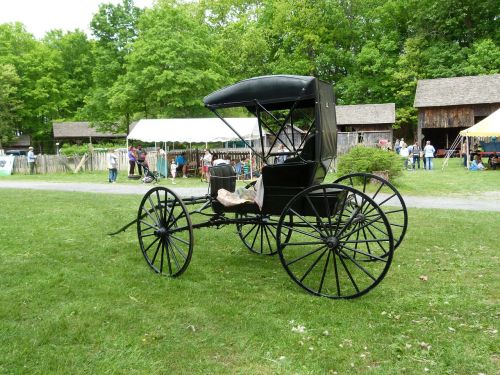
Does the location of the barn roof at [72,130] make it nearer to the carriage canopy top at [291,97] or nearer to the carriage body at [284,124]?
the carriage canopy top at [291,97]

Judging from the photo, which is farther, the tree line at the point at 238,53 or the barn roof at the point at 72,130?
the barn roof at the point at 72,130

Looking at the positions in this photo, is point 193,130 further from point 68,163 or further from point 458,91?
point 458,91

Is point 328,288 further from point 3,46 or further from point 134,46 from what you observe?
point 3,46

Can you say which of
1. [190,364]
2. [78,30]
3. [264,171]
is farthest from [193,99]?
[78,30]

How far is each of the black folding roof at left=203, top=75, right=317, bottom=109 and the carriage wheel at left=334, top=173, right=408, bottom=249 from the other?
1.46m

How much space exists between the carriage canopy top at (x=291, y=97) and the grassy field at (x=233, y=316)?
73.5 inches

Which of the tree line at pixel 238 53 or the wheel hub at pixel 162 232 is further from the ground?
the tree line at pixel 238 53

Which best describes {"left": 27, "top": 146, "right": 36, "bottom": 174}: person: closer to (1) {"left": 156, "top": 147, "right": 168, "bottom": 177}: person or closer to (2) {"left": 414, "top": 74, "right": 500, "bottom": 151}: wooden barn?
(1) {"left": 156, "top": 147, "right": 168, "bottom": 177}: person

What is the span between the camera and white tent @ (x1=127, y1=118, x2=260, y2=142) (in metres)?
21.2

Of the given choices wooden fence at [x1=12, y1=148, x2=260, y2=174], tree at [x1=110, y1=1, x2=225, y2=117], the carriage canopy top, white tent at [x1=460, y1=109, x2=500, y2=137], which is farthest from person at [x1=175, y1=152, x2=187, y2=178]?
the carriage canopy top

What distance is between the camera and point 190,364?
3.70 m

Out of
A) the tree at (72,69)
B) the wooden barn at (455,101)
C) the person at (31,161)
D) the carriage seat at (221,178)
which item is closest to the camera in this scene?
the carriage seat at (221,178)

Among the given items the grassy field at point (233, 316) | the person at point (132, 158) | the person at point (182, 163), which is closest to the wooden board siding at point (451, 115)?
the person at point (182, 163)

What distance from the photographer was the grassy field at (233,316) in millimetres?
3736
